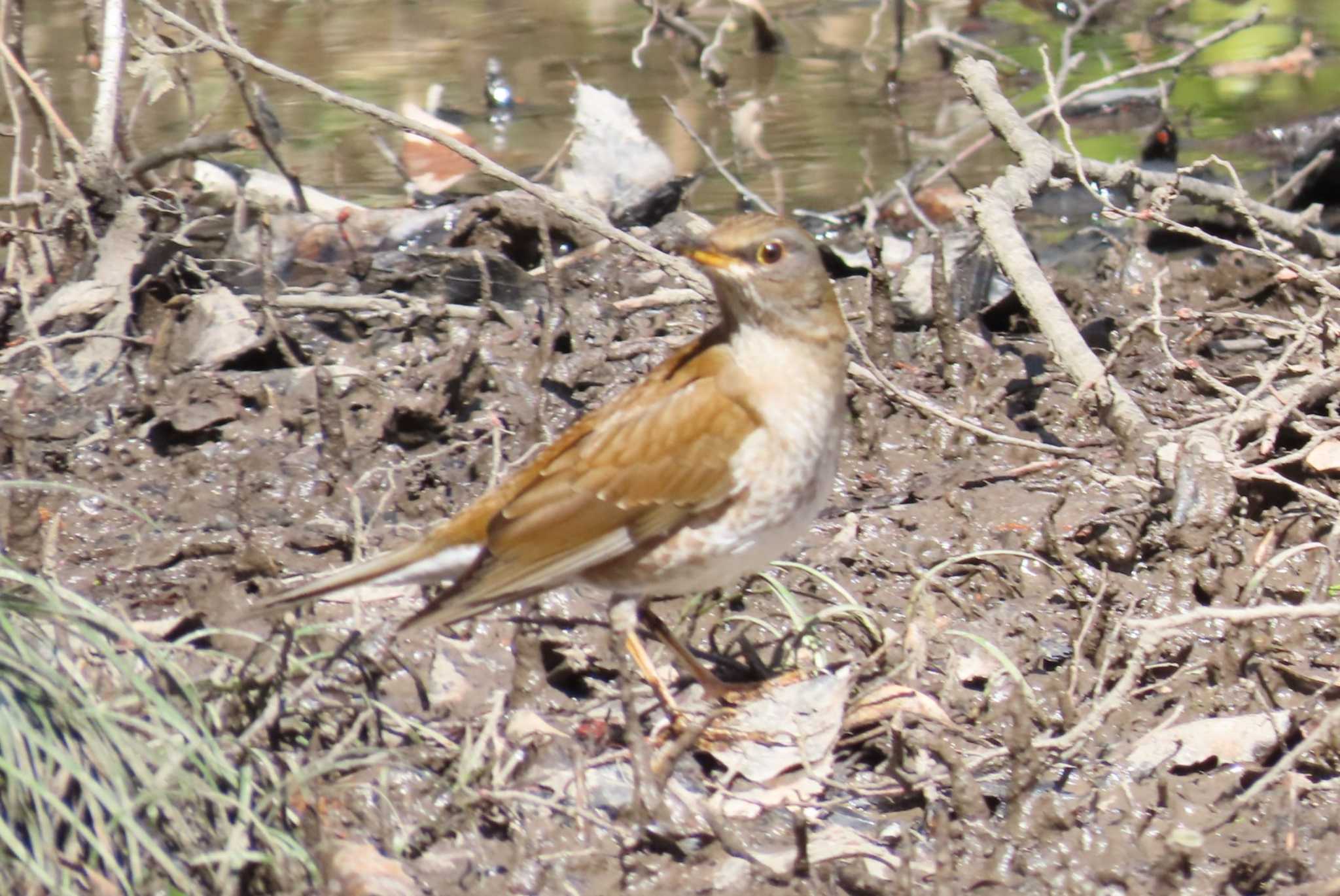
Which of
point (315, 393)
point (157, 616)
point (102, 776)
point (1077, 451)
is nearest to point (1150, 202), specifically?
point (1077, 451)

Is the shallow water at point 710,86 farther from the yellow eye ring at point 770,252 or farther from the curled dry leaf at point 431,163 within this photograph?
the yellow eye ring at point 770,252

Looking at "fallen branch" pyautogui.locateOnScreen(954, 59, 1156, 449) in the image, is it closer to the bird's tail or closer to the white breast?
the white breast

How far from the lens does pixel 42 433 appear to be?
5734 mm

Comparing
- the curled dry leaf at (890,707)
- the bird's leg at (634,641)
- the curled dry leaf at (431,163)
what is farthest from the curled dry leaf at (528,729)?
the curled dry leaf at (431,163)

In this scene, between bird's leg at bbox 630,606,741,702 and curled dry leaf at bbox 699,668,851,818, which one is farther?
bird's leg at bbox 630,606,741,702

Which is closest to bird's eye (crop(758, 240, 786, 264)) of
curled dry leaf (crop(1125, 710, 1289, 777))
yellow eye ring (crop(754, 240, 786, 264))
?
yellow eye ring (crop(754, 240, 786, 264))

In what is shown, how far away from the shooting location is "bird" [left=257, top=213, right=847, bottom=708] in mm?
4098

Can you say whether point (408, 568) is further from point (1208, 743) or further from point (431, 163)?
point (431, 163)

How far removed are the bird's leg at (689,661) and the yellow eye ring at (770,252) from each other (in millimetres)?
935

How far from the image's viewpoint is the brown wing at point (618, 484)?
4094 millimetres

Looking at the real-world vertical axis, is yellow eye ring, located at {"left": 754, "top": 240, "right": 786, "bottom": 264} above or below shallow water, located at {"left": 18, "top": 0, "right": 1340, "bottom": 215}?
above

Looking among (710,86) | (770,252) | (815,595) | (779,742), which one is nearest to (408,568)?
(779,742)

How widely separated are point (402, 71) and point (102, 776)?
29.3 feet

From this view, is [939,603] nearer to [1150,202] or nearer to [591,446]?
[591,446]
